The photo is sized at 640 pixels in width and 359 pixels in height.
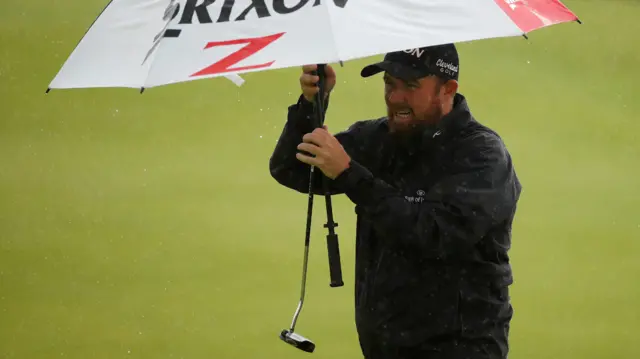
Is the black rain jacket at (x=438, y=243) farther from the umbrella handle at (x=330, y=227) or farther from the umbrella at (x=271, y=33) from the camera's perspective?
the umbrella at (x=271, y=33)

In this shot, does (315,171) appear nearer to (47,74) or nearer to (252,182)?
(252,182)

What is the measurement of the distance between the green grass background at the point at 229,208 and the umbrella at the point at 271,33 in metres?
2.63

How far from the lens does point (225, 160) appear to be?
802 cm

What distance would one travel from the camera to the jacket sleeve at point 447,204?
3.22m

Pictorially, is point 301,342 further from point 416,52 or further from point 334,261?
point 416,52

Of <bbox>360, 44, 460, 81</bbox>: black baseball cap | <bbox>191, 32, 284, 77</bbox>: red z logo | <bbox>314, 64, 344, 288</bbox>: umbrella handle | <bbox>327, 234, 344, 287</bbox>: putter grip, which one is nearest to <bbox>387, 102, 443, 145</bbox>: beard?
<bbox>360, 44, 460, 81</bbox>: black baseball cap

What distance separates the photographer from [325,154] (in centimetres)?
327

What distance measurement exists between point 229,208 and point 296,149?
3.70 metres

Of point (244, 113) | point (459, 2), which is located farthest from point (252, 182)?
point (459, 2)

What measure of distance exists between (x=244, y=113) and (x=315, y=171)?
5.16m

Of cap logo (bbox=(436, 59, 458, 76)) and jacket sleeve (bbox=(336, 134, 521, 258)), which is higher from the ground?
cap logo (bbox=(436, 59, 458, 76))

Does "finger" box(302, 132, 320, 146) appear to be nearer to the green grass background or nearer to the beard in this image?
the beard

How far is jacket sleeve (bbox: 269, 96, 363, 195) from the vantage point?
363 cm

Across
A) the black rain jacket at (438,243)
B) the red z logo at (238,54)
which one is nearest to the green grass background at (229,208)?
the black rain jacket at (438,243)
